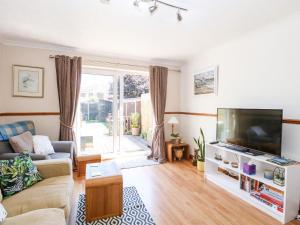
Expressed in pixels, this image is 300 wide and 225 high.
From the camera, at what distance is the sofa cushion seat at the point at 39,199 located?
4.86 ft

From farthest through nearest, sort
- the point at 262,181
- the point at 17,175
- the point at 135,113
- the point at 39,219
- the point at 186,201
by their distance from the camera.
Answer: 1. the point at 135,113
2. the point at 186,201
3. the point at 262,181
4. the point at 17,175
5. the point at 39,219

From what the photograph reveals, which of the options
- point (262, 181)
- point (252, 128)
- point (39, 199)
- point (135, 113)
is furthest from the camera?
point (135, 113)

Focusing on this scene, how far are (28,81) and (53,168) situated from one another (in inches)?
77.7

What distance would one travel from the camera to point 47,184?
6.02 feet

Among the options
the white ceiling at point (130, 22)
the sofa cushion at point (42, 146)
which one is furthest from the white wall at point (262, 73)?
the sofa cushion at point (42, 146)

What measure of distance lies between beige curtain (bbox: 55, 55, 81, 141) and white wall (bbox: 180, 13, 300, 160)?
8.30 ft

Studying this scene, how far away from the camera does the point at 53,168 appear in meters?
2.05

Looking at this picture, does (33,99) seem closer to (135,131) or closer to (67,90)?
(67,90)

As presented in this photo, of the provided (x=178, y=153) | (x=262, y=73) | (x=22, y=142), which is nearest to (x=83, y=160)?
(x=22, y=142)

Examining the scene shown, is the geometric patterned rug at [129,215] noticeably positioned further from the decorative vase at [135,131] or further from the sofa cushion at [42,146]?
the decorative vase at [135,131]

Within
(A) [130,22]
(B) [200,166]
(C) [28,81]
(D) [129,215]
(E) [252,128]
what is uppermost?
(A) [130,22]

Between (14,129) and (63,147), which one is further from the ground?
(14,129)

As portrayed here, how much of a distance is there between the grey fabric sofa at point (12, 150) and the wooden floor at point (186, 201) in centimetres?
54

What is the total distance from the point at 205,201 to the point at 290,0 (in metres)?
2.47
